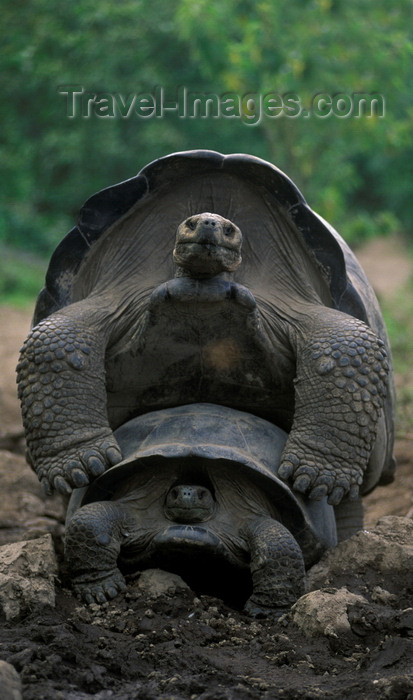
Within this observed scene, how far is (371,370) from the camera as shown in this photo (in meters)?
3.45

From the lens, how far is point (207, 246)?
3264 millimetres

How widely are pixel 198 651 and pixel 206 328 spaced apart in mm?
1220

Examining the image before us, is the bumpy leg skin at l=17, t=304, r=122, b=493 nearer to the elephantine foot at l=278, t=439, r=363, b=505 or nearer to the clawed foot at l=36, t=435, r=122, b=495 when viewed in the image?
the clawed foot at l=36, t=435, r=122, b=495

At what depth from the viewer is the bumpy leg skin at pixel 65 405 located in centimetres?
334

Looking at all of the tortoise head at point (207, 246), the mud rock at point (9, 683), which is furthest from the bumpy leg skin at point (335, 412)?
the mud rock at point (9, 683)

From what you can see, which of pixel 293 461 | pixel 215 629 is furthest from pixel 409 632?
pixel 293 461

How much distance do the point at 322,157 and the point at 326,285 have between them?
793cm

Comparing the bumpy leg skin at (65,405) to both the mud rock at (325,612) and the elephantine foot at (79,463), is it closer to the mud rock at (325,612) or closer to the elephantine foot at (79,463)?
the elephantine foot at (79,463)

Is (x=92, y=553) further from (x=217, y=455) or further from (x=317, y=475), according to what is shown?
(x=317, y=475)

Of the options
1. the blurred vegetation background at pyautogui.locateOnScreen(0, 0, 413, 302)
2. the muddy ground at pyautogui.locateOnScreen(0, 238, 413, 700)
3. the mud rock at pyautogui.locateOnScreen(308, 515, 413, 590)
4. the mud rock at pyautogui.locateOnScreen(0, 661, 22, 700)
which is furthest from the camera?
the blurred vegetation background at pyautogui.locateOnScreen(0, 0, 413, 302)

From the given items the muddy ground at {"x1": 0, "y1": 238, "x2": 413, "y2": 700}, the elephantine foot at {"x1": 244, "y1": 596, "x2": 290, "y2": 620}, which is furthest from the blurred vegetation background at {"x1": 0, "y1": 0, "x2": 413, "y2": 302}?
the muddy ground at {"x1": 0, "y1": 238, "x2": 413, "y2": 700}

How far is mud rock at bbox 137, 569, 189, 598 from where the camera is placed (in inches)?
122

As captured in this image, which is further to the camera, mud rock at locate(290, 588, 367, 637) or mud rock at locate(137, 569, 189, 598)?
mud rock at locate(137, 569, 189, 598)

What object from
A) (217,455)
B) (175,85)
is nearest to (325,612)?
(217,455)
